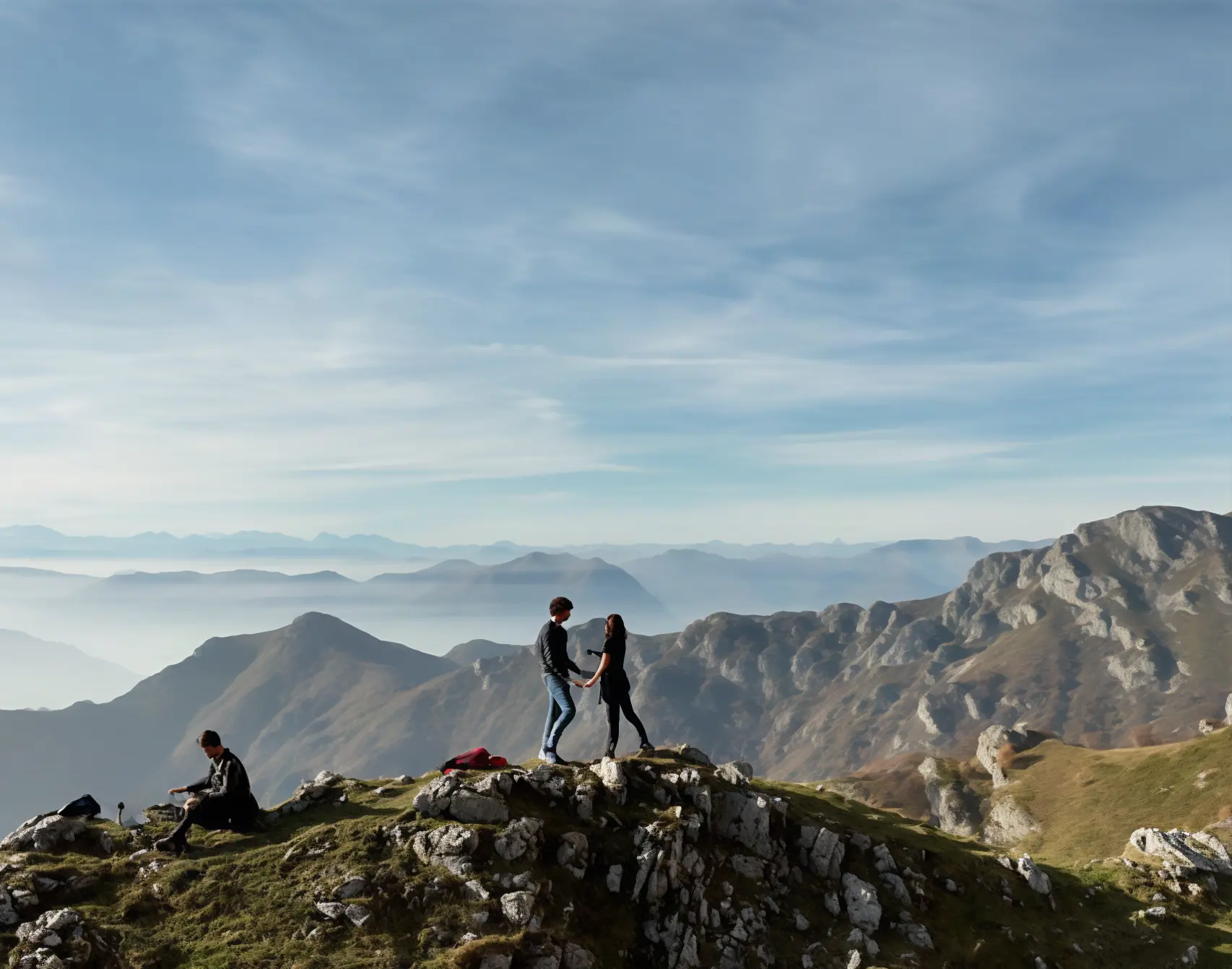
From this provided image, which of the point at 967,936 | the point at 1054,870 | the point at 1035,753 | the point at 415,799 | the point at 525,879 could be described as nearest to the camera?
the point at 525,879

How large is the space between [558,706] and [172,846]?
42.0ft

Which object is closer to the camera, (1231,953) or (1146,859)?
(1231,953)

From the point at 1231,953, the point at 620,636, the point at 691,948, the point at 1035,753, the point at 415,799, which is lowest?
the point at 1035,753

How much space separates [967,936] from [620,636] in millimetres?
17051

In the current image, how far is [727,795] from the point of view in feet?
98.4

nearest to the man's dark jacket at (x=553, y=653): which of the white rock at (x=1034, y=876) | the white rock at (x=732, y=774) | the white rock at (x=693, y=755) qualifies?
the white rock at (x=693, y=755)

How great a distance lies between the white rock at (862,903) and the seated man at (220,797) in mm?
21300

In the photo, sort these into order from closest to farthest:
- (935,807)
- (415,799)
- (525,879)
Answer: (525,879) < (415,799) < (935,807)

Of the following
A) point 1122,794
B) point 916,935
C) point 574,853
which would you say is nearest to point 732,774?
point 916,935

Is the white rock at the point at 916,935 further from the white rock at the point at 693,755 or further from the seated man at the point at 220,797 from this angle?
the seated man at the point at 220,797

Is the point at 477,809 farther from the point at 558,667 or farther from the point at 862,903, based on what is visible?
the point at 862,903

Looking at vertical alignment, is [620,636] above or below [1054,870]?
above

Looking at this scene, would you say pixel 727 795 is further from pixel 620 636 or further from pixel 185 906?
pixel 185 906

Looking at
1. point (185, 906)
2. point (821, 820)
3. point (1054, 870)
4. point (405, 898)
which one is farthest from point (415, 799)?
point (1054, 870)
